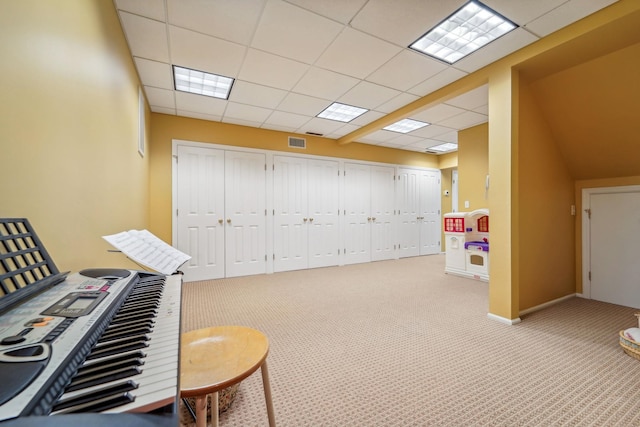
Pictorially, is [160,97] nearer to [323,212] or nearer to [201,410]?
[323,212]

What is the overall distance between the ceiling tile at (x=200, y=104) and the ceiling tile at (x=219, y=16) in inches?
55.0

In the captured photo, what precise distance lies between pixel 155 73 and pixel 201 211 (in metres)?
2.03

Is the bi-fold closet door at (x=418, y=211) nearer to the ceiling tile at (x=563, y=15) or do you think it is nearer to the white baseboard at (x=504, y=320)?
the white baseboard at (x=504, y=320)

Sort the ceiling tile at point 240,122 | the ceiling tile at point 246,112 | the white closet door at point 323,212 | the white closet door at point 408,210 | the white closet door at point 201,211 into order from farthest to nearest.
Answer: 1. the white closet door at point 408,210
2. the white closet door at point 323,212
3. the ceiling tile at point 240,122
4. the white closet door at point 201,211
5. the ceiling tile at point 246,112

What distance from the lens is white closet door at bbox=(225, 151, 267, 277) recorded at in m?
4.47

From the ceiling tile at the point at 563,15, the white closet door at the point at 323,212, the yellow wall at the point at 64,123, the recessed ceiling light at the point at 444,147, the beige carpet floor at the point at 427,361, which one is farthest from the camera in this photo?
the recessed ceiling light at the point at 444,147

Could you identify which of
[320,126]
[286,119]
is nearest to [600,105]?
[320,126]

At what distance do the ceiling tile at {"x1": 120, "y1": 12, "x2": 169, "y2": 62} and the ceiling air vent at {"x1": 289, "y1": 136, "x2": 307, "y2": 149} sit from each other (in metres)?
2.56

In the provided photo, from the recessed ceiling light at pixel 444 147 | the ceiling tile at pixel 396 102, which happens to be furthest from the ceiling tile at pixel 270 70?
the recessed ceiling light at pixel 444 147

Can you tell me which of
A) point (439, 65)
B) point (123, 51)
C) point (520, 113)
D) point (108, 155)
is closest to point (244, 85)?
point (123, 51)

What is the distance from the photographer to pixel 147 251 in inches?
51.6

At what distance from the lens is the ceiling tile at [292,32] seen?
6.66ft

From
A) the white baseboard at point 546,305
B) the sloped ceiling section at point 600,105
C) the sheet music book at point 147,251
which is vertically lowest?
the white baseboard at point 546,305

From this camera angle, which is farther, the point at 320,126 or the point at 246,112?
the point at 320,126
